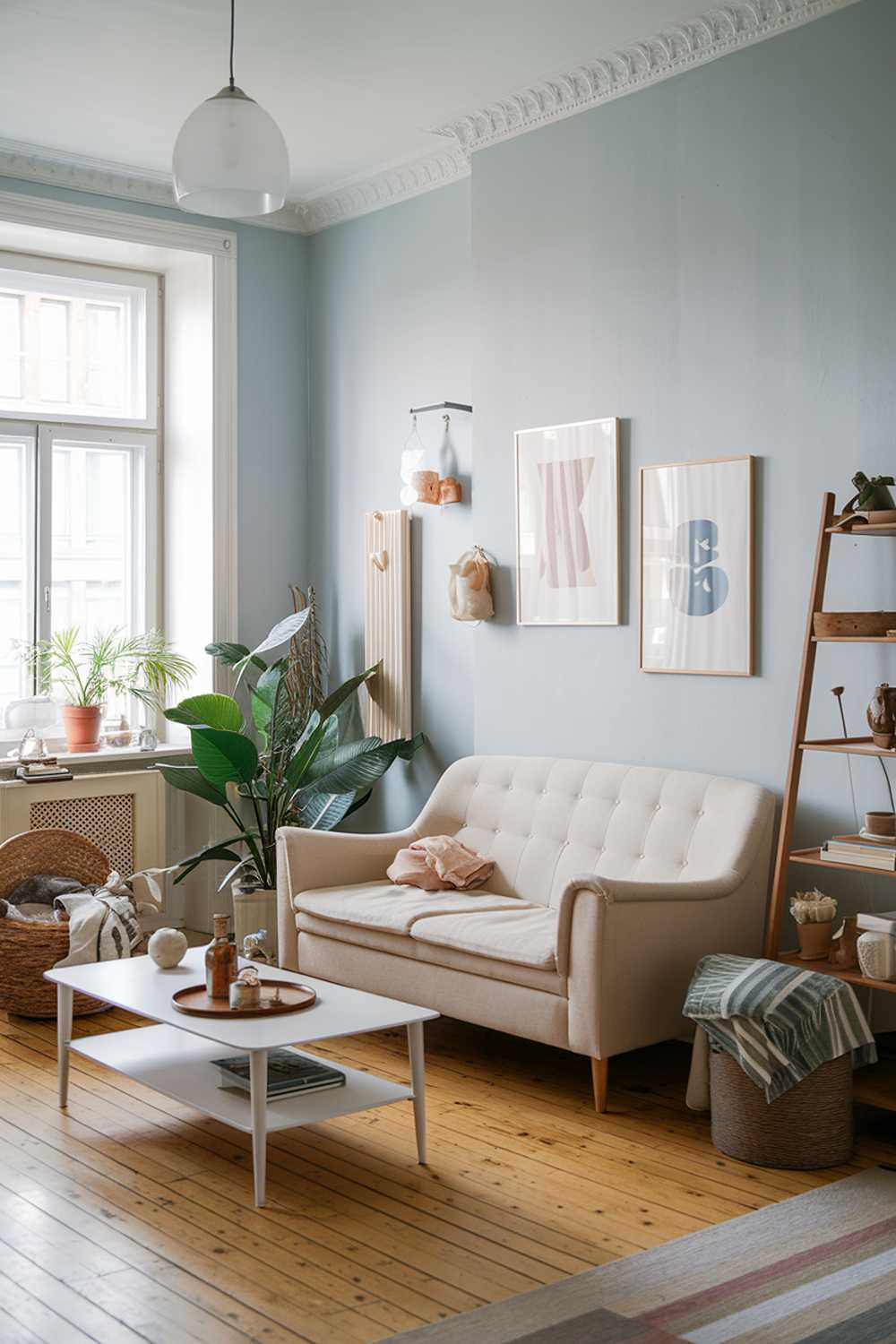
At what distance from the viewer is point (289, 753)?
5656 mm

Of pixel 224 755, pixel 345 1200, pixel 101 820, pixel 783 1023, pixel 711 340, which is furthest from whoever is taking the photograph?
pixel 101 820

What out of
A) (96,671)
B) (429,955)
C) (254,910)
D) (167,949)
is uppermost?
(96,671)

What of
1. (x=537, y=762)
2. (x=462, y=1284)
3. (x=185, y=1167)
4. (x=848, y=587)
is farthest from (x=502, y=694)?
(x=462, y=1284)

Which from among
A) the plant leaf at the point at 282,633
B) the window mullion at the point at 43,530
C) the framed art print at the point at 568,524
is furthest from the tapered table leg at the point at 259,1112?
the window mullion at the point at 43,530

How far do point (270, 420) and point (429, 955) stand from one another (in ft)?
9.57

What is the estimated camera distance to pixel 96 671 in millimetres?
5992

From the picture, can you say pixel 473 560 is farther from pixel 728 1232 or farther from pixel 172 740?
pixel 728 1232

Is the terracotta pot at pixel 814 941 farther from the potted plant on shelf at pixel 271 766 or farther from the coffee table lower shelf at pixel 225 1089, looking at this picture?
the potted plant on shelf at pixel 271 766

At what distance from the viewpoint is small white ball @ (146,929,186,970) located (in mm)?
3883

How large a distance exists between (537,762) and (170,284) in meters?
2.94

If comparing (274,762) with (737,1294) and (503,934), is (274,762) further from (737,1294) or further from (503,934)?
(737,1294)

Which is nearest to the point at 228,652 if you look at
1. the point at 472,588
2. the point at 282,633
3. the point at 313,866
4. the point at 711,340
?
the point at 282,633

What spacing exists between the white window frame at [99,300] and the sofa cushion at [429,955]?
2.61 metres

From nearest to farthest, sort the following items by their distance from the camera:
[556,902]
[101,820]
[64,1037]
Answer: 1. [64,1037]
2. [556,902]
3. [101,820]
